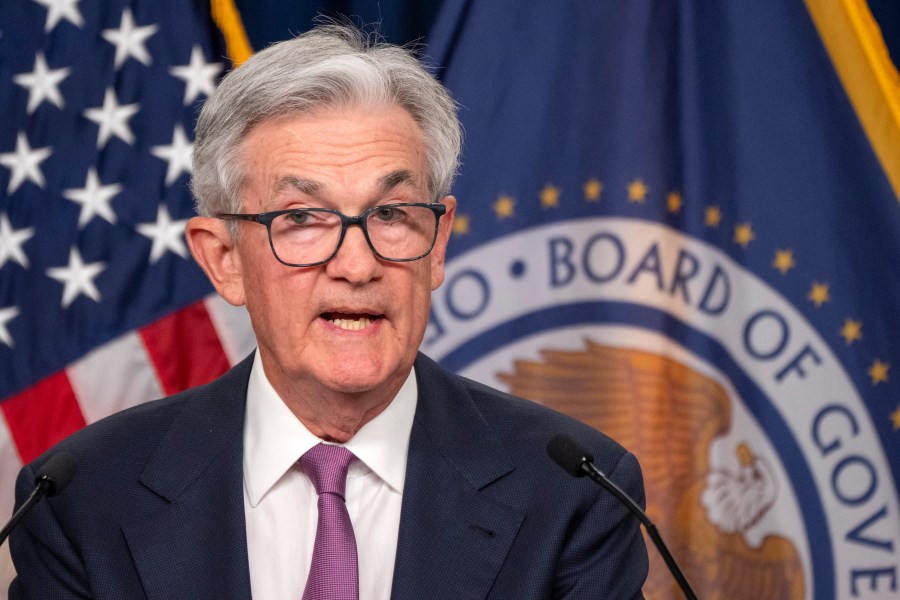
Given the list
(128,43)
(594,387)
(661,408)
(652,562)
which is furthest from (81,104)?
(652,562)

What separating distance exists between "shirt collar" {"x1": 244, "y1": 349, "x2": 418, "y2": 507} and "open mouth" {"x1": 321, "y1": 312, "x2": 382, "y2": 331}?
22cm

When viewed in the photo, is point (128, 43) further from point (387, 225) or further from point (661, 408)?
point (661, 408)

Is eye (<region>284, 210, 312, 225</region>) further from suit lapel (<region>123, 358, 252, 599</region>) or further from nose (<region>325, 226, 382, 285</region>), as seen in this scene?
suit lapel (<region>123, 358, 252, 599</region>)

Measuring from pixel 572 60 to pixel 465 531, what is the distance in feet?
5.17

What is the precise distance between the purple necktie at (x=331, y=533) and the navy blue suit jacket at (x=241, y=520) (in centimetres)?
8

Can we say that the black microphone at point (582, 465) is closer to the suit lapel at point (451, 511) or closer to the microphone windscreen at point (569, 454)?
the microphone windscreen at point (569, 454)

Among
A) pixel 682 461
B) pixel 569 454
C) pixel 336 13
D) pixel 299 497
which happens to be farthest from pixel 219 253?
pixel 682 461

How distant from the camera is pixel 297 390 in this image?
1925 millimetres

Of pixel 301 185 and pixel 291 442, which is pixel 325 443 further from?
pixel 301 185

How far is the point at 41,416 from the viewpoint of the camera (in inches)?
112

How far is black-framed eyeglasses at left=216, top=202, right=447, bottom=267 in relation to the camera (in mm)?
1800

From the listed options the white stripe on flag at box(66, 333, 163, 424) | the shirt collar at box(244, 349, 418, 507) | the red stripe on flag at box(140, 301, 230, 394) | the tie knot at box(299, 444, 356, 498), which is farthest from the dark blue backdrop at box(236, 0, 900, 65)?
the tie knot at box(299, 444, 356, 498)

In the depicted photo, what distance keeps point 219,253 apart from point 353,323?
13.4 inches

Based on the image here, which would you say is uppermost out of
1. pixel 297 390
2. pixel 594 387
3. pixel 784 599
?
pixel 297 390
